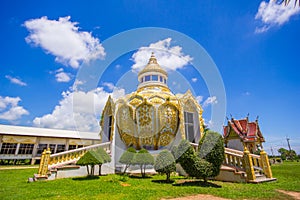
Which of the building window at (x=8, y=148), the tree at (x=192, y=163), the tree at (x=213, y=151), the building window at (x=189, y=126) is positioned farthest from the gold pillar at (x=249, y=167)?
the building window at (x=8, y=148)

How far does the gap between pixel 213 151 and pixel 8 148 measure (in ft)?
86.5

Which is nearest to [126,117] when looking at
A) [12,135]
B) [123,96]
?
[123,96]

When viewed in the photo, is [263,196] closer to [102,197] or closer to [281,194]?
[281,194]

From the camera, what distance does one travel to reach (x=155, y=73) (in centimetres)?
1568

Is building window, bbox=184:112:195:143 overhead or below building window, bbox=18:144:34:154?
overhead

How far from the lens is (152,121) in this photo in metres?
12.5

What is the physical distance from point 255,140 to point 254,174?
1295 cm

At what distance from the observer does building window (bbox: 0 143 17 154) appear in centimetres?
2161

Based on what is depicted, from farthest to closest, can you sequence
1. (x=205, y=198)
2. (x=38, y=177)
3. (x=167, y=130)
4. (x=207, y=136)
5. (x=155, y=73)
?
(x=155, y=73), (x=167, y=130), (x=38, y=177), (x=207, y=136), (x=205, y=198)

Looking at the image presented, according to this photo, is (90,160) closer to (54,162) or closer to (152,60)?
(54,162)

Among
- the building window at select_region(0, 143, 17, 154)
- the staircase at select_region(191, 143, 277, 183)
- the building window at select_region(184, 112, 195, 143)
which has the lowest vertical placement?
the staircase at select_region(191, 143, 277, 183)

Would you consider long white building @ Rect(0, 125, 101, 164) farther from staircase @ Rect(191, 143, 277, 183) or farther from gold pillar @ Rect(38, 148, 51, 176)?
staircase @ Rect(191, 143, 277, 183)

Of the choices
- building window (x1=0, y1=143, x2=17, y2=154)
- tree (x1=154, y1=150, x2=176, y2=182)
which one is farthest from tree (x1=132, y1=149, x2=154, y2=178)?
building window (x1=0, y1=143, x2=17, y2=154)

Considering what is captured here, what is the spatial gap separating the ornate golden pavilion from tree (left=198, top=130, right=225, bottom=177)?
4.67 m
